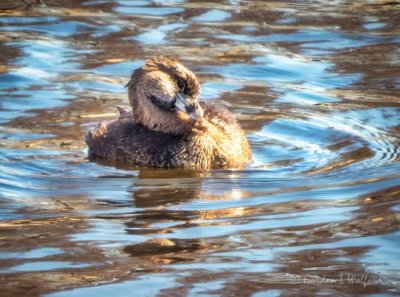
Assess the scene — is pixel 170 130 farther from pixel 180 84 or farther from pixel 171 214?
pixel 171 214

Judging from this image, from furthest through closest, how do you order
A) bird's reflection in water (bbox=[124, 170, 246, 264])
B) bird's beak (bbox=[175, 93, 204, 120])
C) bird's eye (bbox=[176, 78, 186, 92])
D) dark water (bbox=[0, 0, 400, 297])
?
bird's eye (bbox=[176, 78, 186, 92])
bird's beak (bbox=[175, 93, 204, 120])
bird's reflection in water (bbox=[124, 170, 246, 264])
dark water (bbox=[0, 0, 400, 297])

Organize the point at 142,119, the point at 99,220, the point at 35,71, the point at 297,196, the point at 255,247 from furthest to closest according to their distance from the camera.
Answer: the point at 35,71
the point at 142,119
the point at 297,196
the point at 99,220
the point at 255,247

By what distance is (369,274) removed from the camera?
6.88 metres

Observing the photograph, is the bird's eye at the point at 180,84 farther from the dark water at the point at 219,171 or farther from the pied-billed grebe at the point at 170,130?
the dark water at the point at 219,171

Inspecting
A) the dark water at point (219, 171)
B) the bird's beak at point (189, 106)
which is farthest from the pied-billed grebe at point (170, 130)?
the dark water at point (219, 171)

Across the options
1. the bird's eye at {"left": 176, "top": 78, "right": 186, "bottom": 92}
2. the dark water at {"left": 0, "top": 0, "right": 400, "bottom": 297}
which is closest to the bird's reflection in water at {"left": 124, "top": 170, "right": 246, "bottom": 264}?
the dark water at {"left": 0, "top": 0, "right": 400, "bottom": 297}

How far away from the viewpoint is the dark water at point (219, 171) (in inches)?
277

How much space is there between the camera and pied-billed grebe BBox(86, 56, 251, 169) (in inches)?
414

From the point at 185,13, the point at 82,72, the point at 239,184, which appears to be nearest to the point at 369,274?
the point at 239,184

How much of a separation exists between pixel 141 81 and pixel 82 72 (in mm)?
2694

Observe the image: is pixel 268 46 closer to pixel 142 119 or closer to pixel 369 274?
pixel 142 119

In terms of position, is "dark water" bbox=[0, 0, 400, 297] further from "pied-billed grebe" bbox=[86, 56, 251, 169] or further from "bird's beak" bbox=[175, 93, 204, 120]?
"bird's beak" bbox=[175, 93, 204, 120]

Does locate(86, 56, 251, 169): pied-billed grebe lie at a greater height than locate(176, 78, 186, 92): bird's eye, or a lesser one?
lesser

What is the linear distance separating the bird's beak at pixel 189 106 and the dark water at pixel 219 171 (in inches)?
25.2
